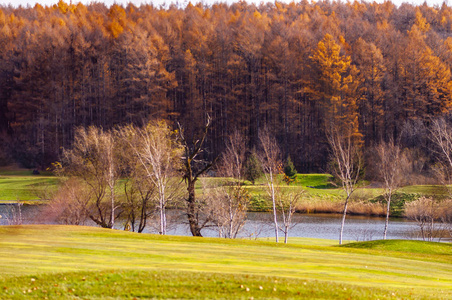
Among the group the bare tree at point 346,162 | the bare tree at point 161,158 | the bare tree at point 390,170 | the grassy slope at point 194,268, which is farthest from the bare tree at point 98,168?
the bare tree at point 390,170

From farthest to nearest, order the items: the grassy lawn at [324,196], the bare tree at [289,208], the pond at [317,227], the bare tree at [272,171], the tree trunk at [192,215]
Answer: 1. the grassy lawn at [324,196]
2. the pond at [317,227]
3. the tree trunk at [192,215]
4. the bare tree at [272,171]
5. the bare tree at [289,208]

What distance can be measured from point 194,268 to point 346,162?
73.3 ft

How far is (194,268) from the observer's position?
1245cm

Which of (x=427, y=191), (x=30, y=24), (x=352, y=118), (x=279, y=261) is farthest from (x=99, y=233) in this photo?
(x=30, y=24)

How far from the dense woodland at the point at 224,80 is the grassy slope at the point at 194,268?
45545mm

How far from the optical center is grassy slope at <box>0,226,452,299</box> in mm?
9625

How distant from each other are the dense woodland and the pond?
24160 millimetres

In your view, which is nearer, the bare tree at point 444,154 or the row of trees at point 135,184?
the bare tree at point 444,154

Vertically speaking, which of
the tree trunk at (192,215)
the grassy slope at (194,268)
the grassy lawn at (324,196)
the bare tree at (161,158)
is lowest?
the grassy lawn at (324,196)

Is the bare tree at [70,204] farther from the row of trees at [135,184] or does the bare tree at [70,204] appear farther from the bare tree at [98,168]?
the bare tree at [98,168]

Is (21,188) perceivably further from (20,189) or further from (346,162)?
(346,162)

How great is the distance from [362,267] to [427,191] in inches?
1355

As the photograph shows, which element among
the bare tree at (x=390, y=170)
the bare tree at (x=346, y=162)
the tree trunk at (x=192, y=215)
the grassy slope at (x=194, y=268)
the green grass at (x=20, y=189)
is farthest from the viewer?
the green grass at (x=20, y=189)

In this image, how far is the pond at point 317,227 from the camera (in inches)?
1278
